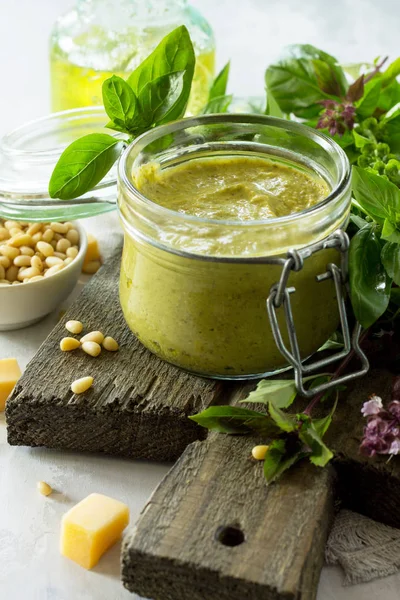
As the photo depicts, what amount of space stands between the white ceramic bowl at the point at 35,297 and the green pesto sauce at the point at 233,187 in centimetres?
36

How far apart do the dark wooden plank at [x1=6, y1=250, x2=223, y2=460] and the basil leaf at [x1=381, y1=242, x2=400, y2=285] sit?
374 millimetres

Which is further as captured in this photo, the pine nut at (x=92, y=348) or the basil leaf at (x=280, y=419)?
the pine nut at (x=92, y=348)

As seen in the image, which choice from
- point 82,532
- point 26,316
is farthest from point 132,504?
point 26,316

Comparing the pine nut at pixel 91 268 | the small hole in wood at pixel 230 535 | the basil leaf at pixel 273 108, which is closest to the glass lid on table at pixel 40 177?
the pine nut at pixel 91 268

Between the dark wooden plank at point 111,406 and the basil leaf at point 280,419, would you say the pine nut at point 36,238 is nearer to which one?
the dark wooden plank at point 111,406

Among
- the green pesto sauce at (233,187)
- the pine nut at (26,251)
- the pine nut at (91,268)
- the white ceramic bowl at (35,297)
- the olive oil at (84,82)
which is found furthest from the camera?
the olive oil at (84,82)

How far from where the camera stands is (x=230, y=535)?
1362 mm

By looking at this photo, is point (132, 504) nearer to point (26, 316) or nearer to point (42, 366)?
point (42, 366)

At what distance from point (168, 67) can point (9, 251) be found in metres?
0.55

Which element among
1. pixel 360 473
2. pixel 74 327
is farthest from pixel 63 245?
pixel 360 473

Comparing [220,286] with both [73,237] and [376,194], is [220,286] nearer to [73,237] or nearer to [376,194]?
[376,194]

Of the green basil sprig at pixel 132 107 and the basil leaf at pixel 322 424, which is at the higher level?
the green basil sprig at pixel 132 107

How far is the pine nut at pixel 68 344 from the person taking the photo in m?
1.75

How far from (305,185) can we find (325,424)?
A: 0.48 metres
